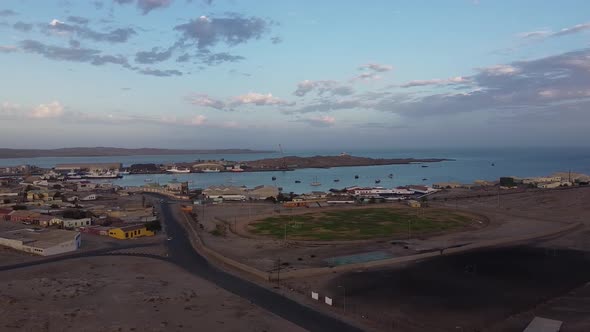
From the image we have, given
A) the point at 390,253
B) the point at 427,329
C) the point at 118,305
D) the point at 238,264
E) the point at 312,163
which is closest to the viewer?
the point at 427,329

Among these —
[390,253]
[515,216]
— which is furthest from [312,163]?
[390,253]

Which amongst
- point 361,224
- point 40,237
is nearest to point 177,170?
point 361,224

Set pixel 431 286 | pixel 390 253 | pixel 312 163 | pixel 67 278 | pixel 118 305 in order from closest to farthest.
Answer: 1. pixel 118 305
2. pixel 431 286
3. pixel 67 278
4. pixel 390 253
5. pixel 312 163

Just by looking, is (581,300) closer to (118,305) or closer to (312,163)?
(118,305)

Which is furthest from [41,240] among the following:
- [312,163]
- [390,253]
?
[312,163]

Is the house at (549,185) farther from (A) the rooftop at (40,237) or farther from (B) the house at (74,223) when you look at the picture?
(A) the rooftop at (40,237)

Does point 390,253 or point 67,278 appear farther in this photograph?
point 390,253
